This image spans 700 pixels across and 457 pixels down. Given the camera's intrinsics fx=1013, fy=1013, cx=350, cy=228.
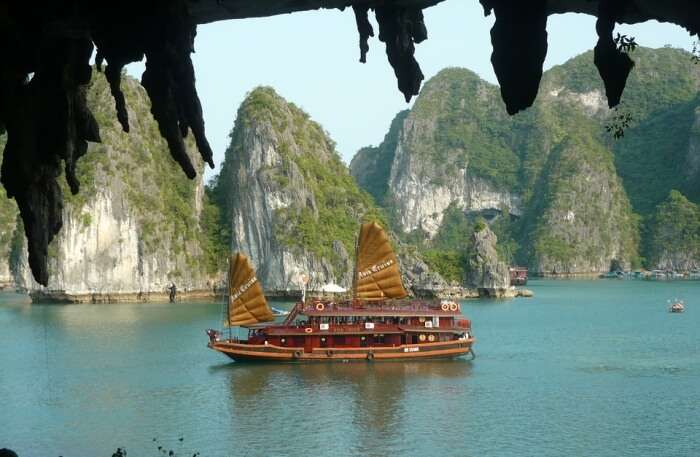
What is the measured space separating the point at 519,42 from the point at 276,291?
70.4 m

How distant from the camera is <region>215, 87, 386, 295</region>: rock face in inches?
3022

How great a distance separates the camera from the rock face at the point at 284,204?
252 feet

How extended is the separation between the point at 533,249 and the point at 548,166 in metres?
15.5

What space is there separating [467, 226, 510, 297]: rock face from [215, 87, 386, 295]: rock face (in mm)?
9895

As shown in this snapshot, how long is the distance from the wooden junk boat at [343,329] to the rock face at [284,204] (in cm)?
3597

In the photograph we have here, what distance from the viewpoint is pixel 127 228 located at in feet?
255

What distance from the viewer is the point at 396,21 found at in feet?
25.6

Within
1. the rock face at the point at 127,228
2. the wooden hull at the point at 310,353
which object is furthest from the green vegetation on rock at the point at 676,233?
the wooden hull at the point at 310,353

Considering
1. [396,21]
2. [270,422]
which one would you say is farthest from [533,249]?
[396,21]

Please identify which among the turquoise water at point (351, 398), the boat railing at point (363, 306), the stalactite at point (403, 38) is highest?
the stalactite at point (403, 38)

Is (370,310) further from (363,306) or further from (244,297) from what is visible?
(244,297)

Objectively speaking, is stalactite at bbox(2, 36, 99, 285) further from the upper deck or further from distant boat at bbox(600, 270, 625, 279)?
distant boat at bbox(600, 270, 625, 279)

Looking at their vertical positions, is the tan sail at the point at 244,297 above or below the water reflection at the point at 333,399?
above

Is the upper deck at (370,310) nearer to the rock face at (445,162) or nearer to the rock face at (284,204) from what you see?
the rock face at (284,204)
